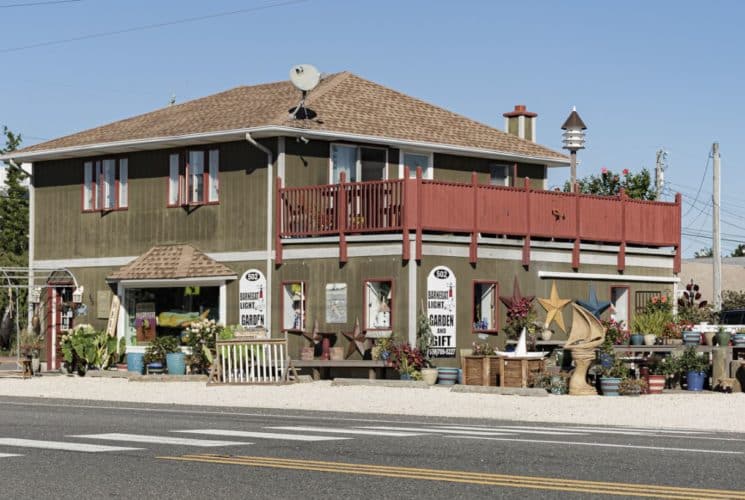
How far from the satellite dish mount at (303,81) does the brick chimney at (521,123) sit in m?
9.27

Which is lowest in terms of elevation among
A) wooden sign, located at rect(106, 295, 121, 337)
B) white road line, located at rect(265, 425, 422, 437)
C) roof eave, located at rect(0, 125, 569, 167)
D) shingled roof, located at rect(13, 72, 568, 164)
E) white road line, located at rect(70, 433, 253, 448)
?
white road line, located at rect(265, 425, 422, 437)

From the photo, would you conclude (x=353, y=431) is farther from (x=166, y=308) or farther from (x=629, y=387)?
(x=166, y=308)

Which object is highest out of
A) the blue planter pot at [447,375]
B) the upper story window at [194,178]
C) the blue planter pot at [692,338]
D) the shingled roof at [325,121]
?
the shingled roof at [325,121]

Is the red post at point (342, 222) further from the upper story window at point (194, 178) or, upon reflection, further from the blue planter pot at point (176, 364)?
the blue planter pot at point (176, 364)

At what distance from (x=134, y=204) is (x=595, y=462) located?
2629cm

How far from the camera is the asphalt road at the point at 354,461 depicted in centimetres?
1178

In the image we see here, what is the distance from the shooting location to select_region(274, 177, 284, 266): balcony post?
1369 inches

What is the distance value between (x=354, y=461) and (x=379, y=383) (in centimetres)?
1691

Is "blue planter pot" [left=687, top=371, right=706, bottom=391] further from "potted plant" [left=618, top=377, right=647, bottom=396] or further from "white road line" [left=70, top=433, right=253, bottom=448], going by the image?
"white road line" [left=70, top=433, right=253, bottom=448]

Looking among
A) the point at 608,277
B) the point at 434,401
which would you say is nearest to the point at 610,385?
the point at 434,401

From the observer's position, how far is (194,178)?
37.1 m

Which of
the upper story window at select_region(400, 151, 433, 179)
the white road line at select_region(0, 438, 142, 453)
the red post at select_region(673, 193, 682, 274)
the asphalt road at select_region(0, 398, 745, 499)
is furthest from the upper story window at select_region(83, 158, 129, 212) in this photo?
the white road line at select_region(0, 438, 142, 453)

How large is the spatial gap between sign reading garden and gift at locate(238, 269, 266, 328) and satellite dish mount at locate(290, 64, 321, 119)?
411 cm

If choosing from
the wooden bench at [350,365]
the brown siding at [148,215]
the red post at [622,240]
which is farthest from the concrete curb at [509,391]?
the red post at [622,240]
